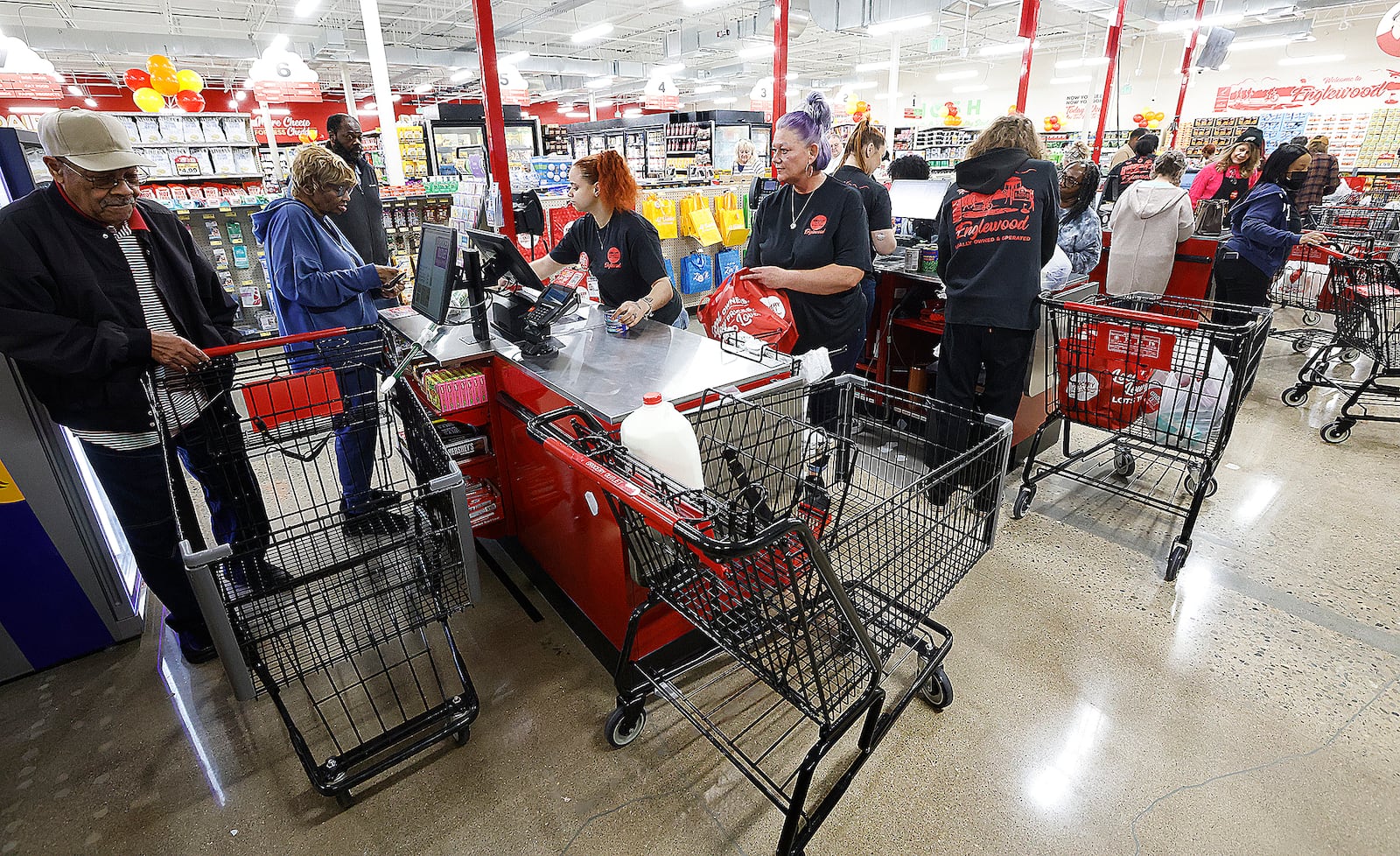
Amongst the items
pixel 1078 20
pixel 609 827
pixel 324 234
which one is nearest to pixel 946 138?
pixel 1078 20

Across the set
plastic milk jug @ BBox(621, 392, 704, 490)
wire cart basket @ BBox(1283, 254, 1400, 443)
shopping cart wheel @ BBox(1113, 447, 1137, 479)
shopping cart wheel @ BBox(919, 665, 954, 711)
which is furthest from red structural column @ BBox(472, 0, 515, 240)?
wire cart basket @ BBox(1283, 254, 1400, 443)

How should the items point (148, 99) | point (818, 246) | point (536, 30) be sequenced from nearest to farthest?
point (818, 246)
point (148, 99)
point (536, 30)

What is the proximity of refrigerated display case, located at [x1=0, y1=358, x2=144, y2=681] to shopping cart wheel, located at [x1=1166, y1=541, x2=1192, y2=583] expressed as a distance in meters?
4.19

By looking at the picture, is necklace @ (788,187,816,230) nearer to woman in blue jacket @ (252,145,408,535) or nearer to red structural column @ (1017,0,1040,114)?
woman in blue jacket @ (252,145,408,535)

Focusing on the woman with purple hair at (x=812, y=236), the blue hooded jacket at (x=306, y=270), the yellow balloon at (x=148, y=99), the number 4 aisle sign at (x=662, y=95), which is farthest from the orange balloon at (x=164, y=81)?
the woman with purple hair at (x=812, y=236)

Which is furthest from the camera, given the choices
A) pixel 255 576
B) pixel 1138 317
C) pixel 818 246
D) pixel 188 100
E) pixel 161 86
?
pixel 188 100

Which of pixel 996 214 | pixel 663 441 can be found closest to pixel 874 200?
pixel 996 214

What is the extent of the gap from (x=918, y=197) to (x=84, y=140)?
4.49 metres

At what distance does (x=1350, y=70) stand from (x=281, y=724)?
75.4ft

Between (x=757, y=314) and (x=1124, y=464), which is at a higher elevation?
(x=757, y=314)

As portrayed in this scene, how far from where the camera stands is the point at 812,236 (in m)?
2.99

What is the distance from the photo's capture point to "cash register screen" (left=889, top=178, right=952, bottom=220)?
4762 millimetres

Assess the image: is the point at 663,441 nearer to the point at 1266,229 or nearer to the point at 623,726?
the point at 623,726

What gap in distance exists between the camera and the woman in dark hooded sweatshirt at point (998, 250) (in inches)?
119
